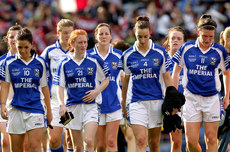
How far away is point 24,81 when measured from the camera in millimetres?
7824

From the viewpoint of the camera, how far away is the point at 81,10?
1823 cm

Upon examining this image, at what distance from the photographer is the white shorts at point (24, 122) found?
775cm

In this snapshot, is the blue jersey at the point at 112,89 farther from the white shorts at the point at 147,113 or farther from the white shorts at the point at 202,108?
the white shorts at the point at 202,108

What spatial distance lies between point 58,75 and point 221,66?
102 inches

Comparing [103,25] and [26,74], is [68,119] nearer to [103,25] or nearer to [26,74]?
[26,74]

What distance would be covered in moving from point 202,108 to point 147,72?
3.52ft

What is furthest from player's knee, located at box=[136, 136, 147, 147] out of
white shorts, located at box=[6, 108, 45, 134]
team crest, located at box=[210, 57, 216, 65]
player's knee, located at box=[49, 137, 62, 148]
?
player's knee, located at box=[49, 137, 62, 148]

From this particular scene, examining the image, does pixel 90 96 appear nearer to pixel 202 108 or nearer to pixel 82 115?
pixel 82 115

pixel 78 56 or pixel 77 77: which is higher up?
pixel 78 56

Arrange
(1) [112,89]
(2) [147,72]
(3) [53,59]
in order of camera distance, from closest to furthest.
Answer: (2) [147,72]
(1) [112,89]
(3) [53,59]

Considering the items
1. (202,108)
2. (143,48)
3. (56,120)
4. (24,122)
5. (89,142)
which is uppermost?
(143,48)

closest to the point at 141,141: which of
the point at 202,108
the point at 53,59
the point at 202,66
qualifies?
the point at 202,108

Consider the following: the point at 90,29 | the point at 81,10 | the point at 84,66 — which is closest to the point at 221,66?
the point at 84,66

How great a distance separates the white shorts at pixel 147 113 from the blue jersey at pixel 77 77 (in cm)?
61
